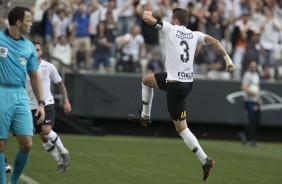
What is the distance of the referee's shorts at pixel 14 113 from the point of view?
33.0ft

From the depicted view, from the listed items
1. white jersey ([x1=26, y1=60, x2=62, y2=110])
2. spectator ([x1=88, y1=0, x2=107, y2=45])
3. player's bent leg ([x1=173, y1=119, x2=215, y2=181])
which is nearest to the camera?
player's bent leg ([x1=173, y1=119, x2=215, y2=181])

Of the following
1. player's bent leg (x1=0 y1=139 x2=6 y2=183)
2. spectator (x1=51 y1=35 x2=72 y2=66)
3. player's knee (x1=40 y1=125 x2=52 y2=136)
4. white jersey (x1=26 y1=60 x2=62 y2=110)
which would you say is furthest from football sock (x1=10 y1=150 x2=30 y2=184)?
spectator (x1=51 y1=35 x2=72 y2=66)

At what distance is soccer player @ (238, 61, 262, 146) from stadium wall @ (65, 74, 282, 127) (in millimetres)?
1729

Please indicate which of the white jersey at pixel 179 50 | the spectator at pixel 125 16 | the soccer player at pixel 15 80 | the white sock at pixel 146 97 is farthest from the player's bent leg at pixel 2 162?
the spectator at pixel 125 16

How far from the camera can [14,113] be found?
10.1 m

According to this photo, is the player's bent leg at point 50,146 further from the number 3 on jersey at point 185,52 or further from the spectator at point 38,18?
the spectator at point 38,18

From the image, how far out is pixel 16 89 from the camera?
10172 millimetres

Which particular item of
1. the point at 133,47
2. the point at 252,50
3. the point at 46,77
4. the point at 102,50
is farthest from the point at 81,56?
the point at 46,77

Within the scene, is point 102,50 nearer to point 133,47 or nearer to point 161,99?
point 133,47

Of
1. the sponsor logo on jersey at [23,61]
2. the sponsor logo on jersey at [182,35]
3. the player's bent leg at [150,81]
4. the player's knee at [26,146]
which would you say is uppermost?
the sponsor logo on jersey at [182,35]

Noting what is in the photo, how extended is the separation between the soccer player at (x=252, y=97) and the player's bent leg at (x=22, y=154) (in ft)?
51.8

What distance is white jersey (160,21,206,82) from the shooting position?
13.6 m

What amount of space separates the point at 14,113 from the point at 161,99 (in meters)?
17.1

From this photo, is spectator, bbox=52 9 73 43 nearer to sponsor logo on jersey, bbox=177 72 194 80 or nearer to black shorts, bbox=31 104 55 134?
black shorts, bbox=31 104 55 134
